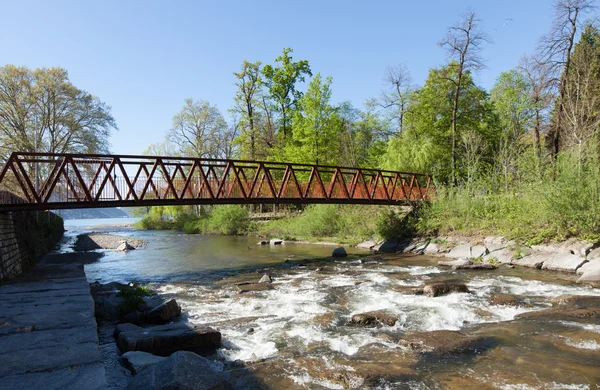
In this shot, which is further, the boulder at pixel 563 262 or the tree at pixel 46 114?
the tree at pixel 46 114

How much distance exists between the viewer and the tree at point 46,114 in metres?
29.0

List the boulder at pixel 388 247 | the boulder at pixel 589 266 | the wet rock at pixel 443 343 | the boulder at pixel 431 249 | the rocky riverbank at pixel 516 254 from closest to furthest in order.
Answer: the wet rock at pixel 443 343, the boulder at pixel 589 266, the rocky riverbank at pixel 516 254, the boulder at pixel 431 249, the boulder at pixel 388 247

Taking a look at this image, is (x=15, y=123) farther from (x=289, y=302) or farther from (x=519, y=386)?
(x=519, y=386)

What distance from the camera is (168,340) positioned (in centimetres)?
645

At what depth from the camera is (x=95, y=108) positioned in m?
32.6

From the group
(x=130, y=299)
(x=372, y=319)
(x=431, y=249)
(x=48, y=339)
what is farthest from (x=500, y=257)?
(x=48, y=339)

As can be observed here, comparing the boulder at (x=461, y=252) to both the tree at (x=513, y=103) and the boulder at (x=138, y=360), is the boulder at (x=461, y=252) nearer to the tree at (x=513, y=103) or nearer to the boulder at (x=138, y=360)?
the boulder at (x=138, y=360)

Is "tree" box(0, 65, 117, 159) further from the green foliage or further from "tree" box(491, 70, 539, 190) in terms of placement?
"tree" box(491, 70, 539, 190)

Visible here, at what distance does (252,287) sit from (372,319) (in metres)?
4.77

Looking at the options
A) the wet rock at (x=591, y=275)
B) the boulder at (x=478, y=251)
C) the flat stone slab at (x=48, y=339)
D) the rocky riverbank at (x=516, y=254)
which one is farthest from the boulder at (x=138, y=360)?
the boulder at (x=478, y=251)

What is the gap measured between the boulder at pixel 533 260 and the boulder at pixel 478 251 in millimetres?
1542

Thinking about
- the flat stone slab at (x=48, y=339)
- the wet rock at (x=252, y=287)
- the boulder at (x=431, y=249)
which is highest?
the flat stone slab at (x=48, y=339)

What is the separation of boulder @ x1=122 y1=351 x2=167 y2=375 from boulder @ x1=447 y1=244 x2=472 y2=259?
47.7 feet

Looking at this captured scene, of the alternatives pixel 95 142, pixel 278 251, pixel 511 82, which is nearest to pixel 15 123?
pixel 95 142
